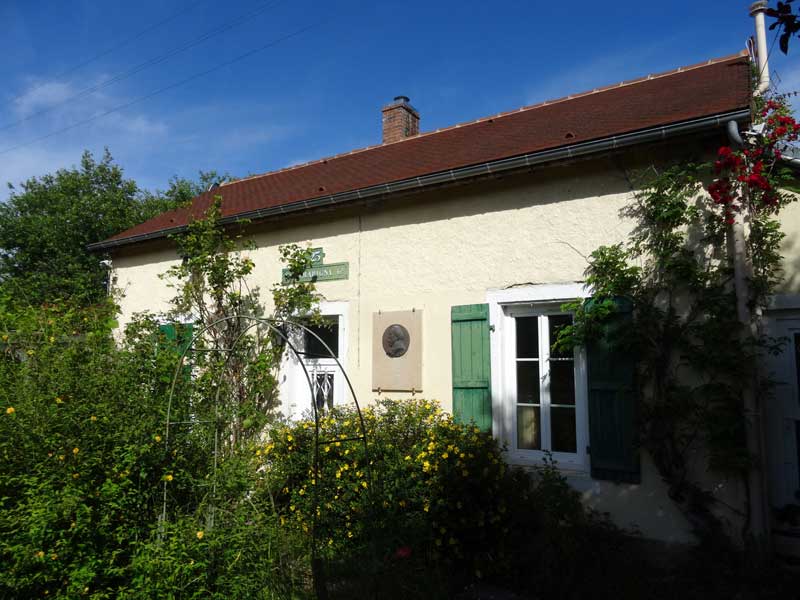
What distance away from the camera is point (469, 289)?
5.93m

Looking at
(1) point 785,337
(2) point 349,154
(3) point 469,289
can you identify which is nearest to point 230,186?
(2) point 349,154

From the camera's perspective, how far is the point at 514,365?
18.6 ft

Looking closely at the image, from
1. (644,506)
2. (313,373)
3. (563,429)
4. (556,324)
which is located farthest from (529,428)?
(313,373)

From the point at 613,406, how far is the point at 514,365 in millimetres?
1073

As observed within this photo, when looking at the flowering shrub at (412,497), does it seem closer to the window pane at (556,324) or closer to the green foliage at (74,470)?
the window pane at (556,324)

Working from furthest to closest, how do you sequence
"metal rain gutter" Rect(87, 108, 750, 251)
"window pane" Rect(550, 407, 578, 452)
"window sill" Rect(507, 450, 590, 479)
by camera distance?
"window pane" Rect(550, 407, 578, 452) → "window sill" Rect(507, 450, 590, 479) → "metal rain gutter" Rect(87, 108, 750, 251)

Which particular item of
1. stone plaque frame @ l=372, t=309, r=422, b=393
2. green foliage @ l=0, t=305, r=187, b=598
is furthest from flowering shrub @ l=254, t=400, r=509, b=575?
Result: green foliage @ l=0, t=305, r=187, b=598

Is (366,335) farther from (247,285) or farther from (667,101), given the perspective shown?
(667,101)

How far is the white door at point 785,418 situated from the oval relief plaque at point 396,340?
333 centimetres

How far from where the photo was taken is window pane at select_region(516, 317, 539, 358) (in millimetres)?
5645

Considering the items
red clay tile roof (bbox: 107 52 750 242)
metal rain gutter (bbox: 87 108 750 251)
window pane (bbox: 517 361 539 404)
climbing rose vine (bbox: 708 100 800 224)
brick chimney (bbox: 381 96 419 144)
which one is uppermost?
brick chimney (bbox: 381 96 419 144)

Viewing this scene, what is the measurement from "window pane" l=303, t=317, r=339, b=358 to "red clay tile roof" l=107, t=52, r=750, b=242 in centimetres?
157

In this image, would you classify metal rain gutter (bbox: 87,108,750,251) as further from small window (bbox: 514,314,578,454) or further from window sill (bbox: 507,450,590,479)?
window sill (bbox: 507,450,590,479)

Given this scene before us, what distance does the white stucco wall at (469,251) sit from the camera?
16.1ft
